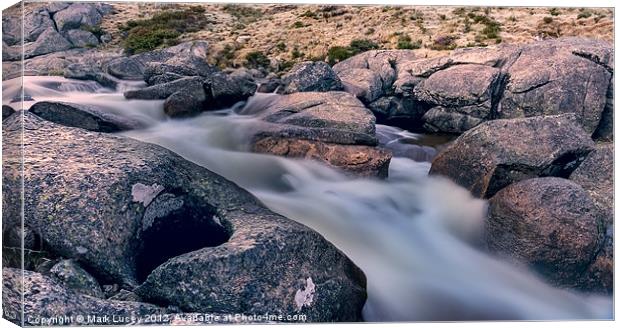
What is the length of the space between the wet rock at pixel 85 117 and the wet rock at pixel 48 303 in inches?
59.0

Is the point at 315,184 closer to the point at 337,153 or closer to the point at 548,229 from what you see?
the point at 337,153

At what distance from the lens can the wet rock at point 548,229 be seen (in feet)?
25.2

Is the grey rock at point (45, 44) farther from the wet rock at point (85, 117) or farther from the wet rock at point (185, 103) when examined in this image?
the wet rock at point (185, 103)

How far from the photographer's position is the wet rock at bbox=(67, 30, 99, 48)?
24.0 feet

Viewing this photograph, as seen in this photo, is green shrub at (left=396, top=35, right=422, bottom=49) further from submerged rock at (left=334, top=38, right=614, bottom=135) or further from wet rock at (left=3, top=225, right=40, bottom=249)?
wet rock at (left=3, top=225, right=40, bottom=249)

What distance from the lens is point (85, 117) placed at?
23.9 ft

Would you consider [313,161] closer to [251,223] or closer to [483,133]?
[251,223]

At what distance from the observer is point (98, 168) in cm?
704

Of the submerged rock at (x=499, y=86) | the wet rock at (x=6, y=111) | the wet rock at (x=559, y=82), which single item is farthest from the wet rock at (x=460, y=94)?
the wet rock at (x=6, y=111)

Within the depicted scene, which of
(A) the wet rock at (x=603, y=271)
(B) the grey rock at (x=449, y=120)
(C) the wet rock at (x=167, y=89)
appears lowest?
(A) the wet rock at (x=603, y=271)

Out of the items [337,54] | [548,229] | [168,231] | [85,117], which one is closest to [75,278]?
[168,231]

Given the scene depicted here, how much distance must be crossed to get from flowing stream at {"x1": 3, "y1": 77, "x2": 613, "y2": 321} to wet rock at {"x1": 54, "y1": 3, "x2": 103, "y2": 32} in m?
0.55

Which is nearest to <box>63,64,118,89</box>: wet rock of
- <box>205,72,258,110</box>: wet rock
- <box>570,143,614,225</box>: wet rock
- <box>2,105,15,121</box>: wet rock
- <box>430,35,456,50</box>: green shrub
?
<box>2,105,15,121</box>: wet rock

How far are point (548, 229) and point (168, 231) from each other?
3873 mm
